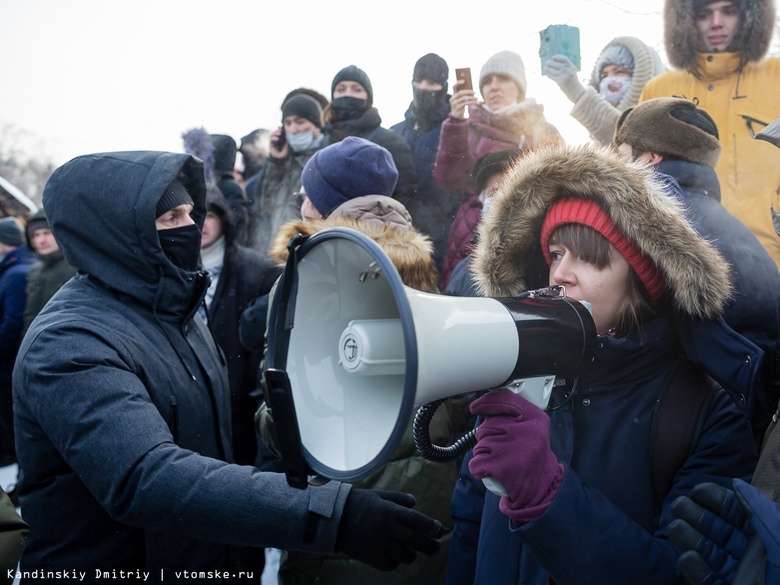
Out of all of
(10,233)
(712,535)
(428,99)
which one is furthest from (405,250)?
(10,233)

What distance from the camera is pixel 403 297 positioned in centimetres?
97

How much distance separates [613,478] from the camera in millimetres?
1331

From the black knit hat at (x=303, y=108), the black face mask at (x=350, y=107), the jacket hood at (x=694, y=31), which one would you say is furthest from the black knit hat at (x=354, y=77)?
the jacket hood at (x=694, y=31)

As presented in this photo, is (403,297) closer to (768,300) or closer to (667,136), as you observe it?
(768,300)

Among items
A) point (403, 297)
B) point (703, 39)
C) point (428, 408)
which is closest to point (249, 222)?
point (703, 39)

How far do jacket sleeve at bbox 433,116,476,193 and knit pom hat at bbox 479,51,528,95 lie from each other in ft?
1.18

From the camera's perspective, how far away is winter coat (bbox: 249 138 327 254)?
13.7 feet

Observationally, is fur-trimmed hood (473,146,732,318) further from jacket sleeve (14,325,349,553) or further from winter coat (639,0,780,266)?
winter coat (639,0,780,266)

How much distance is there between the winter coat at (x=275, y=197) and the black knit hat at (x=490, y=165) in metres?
1.24

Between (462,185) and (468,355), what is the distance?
8.43 ft

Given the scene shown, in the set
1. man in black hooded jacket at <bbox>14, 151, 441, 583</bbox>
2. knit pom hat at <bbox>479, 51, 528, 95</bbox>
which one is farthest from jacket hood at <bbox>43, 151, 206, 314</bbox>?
knit pom hat at <bbox>479, 51, 528, 95</bbox>

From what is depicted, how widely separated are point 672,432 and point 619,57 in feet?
8.21

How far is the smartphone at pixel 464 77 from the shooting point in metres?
3.36

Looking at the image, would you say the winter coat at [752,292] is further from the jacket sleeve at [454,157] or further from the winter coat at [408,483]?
the jacket sleeve at [454,157]
